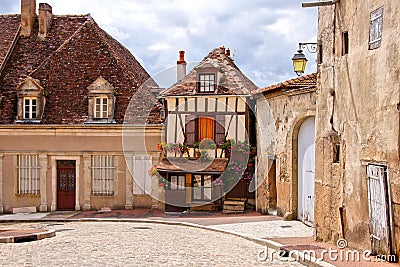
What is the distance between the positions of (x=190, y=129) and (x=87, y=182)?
429 cm

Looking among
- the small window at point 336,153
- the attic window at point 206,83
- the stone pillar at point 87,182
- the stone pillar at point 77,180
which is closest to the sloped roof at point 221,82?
the attic window at point 206,83

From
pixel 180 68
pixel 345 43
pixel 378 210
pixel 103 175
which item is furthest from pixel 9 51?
pixel 378 210

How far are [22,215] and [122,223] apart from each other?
4.77 m

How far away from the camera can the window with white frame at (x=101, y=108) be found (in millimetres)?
19906

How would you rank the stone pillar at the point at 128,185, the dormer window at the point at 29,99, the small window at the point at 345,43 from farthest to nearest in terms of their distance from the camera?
the dormer window at the point at 29,99 < the stone pillar at the point at 128,185 < the small window at the point at 345,43

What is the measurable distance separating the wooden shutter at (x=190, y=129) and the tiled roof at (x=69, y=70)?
1.30m

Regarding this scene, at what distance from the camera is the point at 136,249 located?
10.7 meters

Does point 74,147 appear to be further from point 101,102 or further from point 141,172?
point 141,172

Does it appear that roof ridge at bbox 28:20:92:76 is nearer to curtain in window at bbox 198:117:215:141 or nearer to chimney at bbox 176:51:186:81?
chimney at bbox 176:51:186:81

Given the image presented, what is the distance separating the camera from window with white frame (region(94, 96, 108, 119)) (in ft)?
65.3

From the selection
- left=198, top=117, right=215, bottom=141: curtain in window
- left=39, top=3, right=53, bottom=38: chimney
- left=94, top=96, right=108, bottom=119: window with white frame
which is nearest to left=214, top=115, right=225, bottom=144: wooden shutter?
left=198, top=117, right=215, bottom=141: curtain in window

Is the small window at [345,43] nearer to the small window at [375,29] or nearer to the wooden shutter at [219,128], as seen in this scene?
the small window at [375,29]

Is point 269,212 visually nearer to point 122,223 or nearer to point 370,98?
point 122,223

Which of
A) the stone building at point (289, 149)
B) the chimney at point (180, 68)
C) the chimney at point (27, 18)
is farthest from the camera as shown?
the chimney at point (27, 18)
